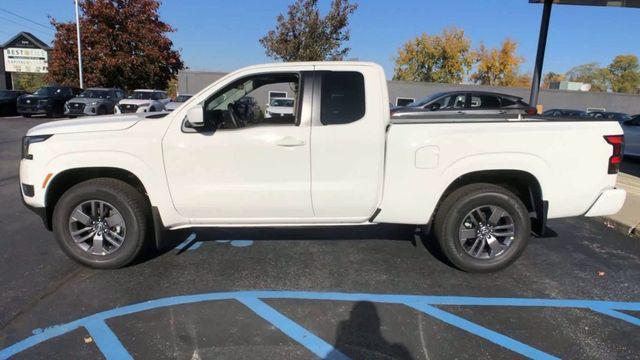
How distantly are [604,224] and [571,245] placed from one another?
1.37m

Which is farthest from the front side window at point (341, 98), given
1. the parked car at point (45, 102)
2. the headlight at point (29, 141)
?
the parked car at point (45, 102)

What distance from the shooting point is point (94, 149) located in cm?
407

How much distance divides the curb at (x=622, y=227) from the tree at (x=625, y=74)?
325ft

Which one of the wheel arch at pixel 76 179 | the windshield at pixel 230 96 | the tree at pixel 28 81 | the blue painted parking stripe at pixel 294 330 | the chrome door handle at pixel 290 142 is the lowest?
the blue painted parking stripe at pixel 294 330

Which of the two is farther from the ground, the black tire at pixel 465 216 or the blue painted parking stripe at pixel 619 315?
the black tire at pixel 465 216

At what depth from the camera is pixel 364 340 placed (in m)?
3.28

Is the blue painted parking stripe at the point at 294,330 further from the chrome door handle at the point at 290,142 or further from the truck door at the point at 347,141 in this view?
the chrome door handle at the point at 290,142

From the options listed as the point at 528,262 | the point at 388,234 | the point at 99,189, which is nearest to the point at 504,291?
the point at 528,262

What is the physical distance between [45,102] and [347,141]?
22777mm

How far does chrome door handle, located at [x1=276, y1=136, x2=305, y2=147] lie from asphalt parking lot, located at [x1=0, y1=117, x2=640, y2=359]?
124cm

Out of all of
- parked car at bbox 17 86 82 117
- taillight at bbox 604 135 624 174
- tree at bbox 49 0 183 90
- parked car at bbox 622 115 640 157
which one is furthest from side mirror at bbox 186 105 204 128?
tree at bbox 49 0 183 90

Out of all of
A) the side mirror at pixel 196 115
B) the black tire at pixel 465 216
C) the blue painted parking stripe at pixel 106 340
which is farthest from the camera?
the black tire at pixel 465 216

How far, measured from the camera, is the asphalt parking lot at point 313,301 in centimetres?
320

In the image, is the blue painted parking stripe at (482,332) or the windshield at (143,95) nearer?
→ the blue painted parking stripe at (482,332)
